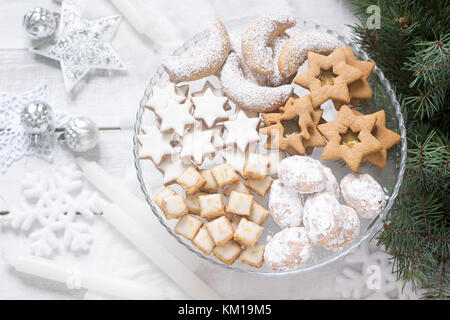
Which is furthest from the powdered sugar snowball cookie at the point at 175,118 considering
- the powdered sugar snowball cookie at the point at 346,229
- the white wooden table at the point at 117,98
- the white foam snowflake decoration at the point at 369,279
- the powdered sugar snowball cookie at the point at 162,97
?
the white foam snowflake decoration at the point at 369,279

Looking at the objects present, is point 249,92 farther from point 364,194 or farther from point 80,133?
point 80,133

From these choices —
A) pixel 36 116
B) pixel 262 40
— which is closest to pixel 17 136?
pixel 36 116

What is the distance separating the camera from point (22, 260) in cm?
132

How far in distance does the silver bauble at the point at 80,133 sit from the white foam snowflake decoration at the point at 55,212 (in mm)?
86

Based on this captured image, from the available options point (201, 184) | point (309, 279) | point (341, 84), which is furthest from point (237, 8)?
point (309, 279)

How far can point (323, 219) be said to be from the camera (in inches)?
42.1

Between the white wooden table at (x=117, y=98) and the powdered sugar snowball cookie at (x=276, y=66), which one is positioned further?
the white wooden table at (x=117, y=98)

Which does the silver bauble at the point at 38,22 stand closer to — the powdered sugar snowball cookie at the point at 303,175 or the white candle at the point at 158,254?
the white candle at the point at 158,254

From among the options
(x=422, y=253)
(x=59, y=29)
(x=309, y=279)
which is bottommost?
(x=309, y=279)

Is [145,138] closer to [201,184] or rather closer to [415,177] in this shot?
[201,184]

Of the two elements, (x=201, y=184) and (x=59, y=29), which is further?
(x=59, y=29)

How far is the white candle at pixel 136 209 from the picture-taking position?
1326 millimetres

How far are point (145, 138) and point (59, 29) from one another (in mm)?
510

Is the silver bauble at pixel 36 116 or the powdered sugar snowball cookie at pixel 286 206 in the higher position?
the silver bauble at pixel 36 116
